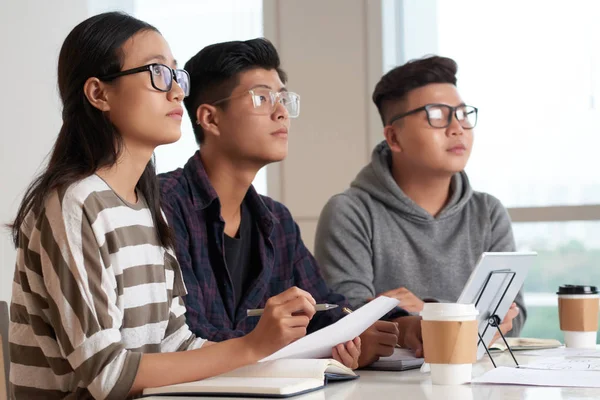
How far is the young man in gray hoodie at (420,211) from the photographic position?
8.13 feet

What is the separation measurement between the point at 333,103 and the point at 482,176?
76 cm

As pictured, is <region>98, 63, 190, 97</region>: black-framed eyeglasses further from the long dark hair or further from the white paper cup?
the white paper cup

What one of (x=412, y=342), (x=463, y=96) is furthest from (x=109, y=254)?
(x=463, y=96)

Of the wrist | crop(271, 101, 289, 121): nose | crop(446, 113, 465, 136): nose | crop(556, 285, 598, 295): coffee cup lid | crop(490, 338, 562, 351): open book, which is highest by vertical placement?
crop(271, 101, 289, 121): nose

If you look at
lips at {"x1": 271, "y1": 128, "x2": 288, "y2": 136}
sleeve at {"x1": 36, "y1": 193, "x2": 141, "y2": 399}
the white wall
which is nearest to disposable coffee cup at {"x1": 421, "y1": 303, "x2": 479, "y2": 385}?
sleeve at {"x1": 36, "y1": 193, "x2": 141, "y2": 399}

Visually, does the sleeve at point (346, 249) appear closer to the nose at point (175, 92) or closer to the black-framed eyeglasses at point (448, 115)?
the black-framed eyeglasses at point (448, 115)

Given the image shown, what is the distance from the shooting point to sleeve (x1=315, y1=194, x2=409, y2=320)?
2361 mm

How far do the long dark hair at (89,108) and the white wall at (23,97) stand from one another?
205 cm

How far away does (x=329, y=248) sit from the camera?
2.46 metres

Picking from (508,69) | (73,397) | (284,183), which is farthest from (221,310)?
(508,69)

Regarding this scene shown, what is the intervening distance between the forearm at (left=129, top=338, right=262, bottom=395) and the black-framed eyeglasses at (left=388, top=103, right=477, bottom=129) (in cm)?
130

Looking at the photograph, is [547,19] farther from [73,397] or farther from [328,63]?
[73,397]

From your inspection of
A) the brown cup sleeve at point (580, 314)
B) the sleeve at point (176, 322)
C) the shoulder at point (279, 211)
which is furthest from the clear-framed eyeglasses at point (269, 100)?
the brown cup sleeve at point (580, 314)

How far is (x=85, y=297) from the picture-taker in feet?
4.39
